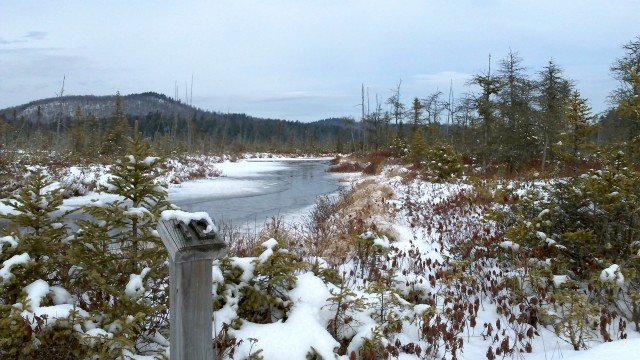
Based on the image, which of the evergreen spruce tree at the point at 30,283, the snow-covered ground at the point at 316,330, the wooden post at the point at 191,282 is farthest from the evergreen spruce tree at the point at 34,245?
the wooden post at the point at 191,282

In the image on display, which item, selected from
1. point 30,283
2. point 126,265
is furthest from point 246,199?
point 30,283

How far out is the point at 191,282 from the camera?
2250 millimetres

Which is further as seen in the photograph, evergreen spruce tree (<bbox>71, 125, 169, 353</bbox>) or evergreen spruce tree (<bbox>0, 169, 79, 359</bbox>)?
evergreen spruce tree (<bbox>71, 125, 169, 353</bbox>)

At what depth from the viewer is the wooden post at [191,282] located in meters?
2.19

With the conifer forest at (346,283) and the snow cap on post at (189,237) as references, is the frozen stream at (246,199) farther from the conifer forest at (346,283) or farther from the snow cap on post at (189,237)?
the snow cap on post at (189,237)

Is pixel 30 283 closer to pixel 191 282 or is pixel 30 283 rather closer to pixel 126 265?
pixel 126 265

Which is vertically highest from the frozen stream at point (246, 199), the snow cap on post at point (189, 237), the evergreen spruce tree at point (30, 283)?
the snow cap on post at point (189, 237)

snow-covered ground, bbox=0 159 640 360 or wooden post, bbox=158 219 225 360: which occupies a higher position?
wooden post, bbox=158 219 225 360

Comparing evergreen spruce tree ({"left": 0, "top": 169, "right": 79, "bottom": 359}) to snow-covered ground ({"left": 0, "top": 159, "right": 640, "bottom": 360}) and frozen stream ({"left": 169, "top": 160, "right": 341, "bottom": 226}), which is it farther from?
frozen stream ({"left": 169, "top": 160, "right": 341, "bottom": 226})

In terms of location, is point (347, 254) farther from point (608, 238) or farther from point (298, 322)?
point (608, 238)

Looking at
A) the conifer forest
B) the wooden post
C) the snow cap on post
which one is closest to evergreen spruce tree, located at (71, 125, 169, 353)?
the conifer forest

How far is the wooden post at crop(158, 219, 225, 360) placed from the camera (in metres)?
2.19

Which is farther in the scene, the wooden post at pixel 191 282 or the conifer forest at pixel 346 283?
the conifer forest at pixel 346 283

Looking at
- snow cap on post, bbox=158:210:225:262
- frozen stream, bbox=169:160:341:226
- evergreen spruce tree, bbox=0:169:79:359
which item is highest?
snow cap on post, bbox=158:210:225:262
